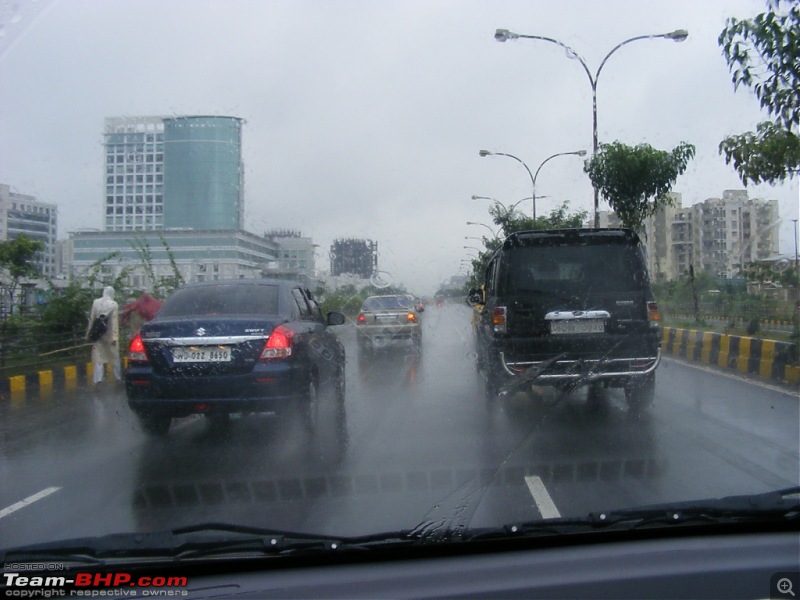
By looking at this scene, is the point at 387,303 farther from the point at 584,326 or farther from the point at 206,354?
the point at 206,354

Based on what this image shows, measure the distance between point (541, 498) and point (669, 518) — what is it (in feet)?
5.89

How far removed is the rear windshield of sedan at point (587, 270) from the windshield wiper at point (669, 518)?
494cm

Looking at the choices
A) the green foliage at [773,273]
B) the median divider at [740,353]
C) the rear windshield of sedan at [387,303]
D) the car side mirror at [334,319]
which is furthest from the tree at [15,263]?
the green foliage at [773,273]

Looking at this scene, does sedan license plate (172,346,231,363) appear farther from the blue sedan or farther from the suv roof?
the suv roof

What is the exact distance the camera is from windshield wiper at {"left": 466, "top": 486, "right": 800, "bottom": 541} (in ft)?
10.5

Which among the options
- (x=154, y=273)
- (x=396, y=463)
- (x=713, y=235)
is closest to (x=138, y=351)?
(x=396, y=463)

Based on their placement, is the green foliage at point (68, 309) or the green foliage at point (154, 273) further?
the green foliage at point (154, 273)

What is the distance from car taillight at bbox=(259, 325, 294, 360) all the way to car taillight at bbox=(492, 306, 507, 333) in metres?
2.40

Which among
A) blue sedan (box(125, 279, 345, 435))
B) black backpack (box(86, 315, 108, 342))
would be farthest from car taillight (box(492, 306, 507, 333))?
black backpack (box(86, 315, 108, 342))

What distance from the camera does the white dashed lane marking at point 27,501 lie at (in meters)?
5.34

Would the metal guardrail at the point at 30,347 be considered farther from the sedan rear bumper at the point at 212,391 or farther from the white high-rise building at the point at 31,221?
the sedan rear bumper at the point at 212,391

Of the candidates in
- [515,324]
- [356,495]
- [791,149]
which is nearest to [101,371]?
[515,324]

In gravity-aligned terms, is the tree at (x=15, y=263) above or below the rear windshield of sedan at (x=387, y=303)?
above

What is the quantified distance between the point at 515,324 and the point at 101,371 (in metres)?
8.39
